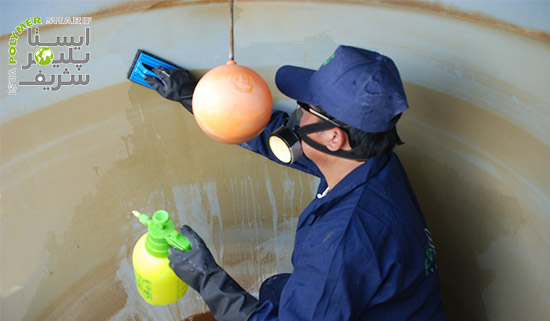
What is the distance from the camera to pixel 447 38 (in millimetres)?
1226

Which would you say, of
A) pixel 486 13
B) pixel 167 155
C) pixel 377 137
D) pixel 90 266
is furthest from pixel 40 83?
pixel 486 13

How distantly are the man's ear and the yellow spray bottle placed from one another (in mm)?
412

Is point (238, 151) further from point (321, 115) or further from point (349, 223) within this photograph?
point (349, 223)

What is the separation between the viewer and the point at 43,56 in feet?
Result: 3.78

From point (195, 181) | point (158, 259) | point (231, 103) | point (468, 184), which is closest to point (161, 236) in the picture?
point (158, 259)

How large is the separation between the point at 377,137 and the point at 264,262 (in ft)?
2.90

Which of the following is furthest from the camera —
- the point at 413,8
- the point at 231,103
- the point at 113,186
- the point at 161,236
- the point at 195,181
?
the point at 195,181

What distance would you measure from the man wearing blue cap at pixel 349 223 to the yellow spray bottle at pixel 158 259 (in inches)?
1.4

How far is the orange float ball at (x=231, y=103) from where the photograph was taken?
36.9 inches

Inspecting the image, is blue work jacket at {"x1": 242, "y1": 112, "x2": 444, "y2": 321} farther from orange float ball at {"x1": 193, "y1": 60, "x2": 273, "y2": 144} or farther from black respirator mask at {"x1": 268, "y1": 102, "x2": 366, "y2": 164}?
orange float ball at {"x1": 193, "y1": 60, "x2": 273, "y2": 144}

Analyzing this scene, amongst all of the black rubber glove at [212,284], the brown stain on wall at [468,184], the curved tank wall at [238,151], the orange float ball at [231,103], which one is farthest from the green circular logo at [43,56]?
the brown stain on wall at [468,184]

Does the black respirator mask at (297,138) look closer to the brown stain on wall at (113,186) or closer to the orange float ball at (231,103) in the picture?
the orange float ball at (231,103)

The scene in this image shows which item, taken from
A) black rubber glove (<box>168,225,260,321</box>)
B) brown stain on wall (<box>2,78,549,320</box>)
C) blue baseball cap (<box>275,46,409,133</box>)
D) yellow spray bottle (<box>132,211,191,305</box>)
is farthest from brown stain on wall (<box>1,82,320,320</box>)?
blue baseball cap (<box>275,46,409,133</box>)

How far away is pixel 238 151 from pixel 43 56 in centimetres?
64
